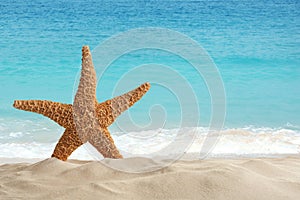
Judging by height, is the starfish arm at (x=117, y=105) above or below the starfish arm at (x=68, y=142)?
above

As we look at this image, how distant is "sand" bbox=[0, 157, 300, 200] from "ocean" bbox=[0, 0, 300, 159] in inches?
84.8

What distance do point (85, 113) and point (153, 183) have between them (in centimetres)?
99

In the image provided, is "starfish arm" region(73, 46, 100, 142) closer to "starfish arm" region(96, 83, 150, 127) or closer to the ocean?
"starfish arm" region(96, 83, 150, 127)

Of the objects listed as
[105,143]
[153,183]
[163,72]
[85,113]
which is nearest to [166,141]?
[105,143]

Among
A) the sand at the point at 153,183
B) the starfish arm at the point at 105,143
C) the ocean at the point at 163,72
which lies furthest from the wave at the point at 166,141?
the sand at the point at 153,183

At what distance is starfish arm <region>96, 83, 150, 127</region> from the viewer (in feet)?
10.0

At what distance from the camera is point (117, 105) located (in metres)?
3.06

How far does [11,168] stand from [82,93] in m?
0.65

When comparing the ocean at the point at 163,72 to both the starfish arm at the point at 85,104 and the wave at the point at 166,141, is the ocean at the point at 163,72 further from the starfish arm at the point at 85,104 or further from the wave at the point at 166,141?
the starfish arm at the point at 85,104

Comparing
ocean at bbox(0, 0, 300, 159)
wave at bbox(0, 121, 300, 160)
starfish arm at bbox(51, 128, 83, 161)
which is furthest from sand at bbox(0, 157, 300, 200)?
ocean at bbox(0, 0, 300, 159)

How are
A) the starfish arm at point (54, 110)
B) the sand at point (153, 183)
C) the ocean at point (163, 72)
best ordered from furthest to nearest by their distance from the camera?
1. the ocean at point (163, 72)
2. the starfish arm at point (54, 110)
3. the sand at point (153, 183)

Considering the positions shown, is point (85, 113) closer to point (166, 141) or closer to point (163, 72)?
point (166, 141)

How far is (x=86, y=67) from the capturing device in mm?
3055

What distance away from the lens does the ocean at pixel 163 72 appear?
5.28 meters
